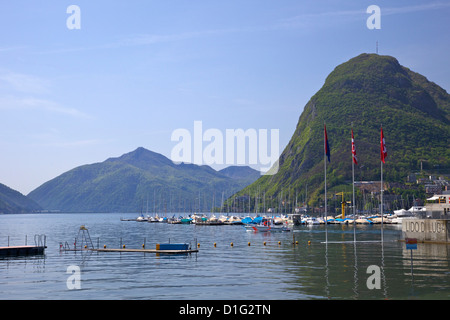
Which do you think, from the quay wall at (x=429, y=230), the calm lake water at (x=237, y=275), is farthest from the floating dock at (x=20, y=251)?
the quay wall at (x=429, y=230)

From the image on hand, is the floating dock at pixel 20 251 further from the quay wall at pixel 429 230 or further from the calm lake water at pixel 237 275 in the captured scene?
the quay wall at pixel 429 230

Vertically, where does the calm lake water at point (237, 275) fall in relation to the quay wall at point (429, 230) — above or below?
below

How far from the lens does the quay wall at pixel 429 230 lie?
85.8 meters

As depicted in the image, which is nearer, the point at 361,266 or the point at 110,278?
the point at 110,278

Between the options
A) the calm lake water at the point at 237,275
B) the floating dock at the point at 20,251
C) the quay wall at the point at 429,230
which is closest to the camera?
the calm lake water at the point at 237,275

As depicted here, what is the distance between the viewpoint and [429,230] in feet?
290

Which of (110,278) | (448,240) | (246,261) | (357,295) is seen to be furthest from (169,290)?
(448,240)

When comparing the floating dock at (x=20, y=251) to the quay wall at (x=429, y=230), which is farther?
the quay wall at (x=429, y=230)

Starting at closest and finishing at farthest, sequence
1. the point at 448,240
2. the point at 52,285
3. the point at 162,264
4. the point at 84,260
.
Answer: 1. the point at 52,285
2. the point at 162,264
3. the point at 84,260
4. the point at 448,240

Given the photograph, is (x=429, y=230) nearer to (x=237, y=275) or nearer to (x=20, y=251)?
(x=237, y=275)
